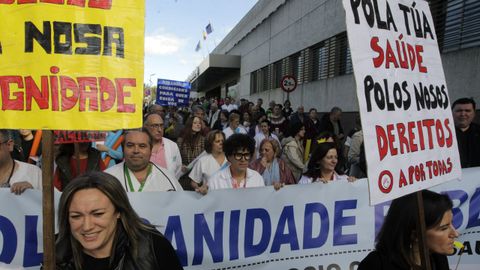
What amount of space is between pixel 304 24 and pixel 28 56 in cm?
1524

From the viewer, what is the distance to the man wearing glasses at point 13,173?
283cm

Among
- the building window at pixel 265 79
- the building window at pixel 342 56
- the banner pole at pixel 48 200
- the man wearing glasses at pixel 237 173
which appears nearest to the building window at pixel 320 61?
the building window at pixel 342 56

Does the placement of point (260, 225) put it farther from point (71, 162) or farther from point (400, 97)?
point (71, 162)

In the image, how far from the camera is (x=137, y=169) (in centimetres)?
314

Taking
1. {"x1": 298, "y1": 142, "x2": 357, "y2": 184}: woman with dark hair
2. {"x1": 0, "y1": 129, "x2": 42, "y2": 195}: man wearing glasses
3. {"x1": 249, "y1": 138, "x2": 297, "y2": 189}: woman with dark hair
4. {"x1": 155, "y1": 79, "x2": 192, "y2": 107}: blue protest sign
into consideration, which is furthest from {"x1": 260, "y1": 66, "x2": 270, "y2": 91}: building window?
{"x1": 0, "y1": 129, "x2": 42, "y2": 195}: man wearing glasses

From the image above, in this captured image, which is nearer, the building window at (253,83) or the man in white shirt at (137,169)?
the man in white shirt at (137,169)

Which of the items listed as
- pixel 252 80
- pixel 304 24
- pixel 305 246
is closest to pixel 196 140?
pixel 305 246

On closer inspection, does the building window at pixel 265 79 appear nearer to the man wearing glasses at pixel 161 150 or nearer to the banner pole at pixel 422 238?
the man wearing glasses at pixel 161 150

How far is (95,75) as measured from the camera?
175 centimetres

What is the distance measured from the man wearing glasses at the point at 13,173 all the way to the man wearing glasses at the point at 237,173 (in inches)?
55.9

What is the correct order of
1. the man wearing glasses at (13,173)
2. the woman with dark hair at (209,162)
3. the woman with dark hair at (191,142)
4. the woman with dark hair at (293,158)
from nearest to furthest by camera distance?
1. the man wearing glasses at (13,173)
2. the woman with dark hair at (209,162)
3. the woman with dark hair at (191,142)
4. the woman with dark hair at (293,158)

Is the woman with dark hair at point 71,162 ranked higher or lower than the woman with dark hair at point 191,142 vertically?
lower

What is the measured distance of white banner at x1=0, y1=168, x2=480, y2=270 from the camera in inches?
114

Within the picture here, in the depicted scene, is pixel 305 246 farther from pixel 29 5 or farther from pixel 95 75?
pixel 29 5
